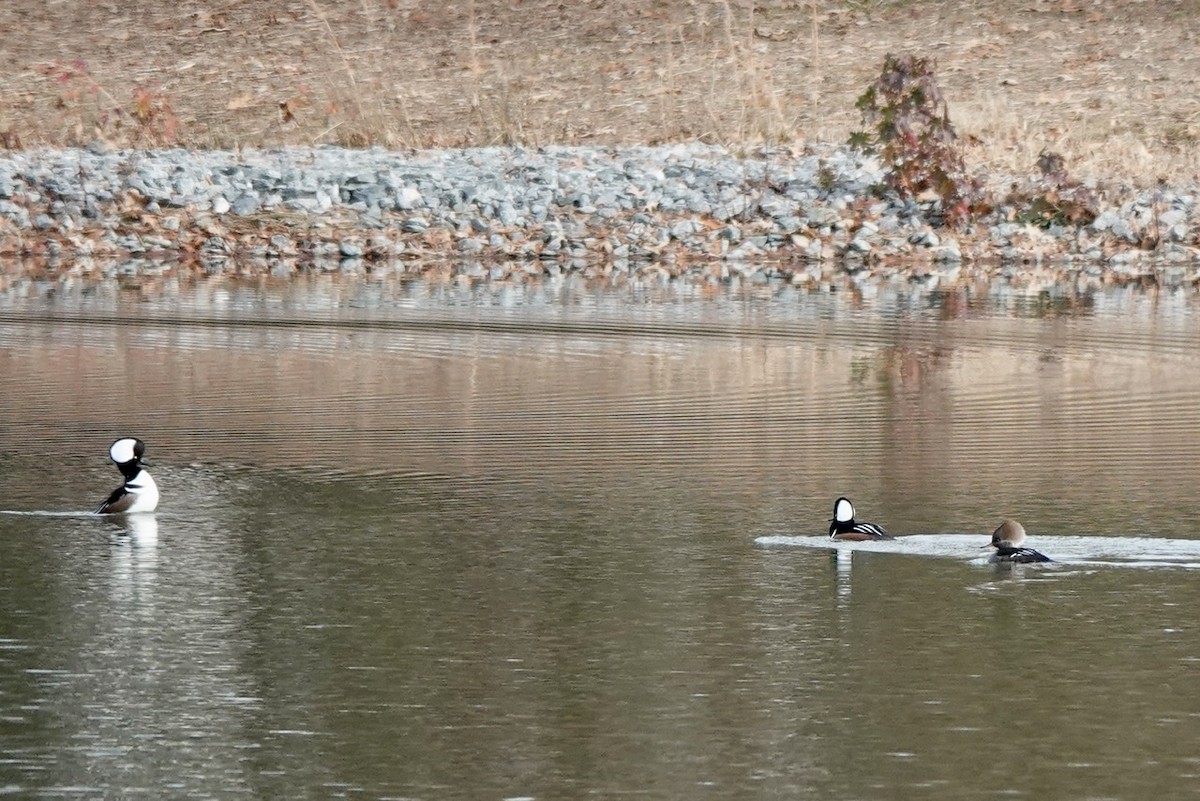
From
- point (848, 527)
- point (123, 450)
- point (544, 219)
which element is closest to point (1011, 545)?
point (848, 527)

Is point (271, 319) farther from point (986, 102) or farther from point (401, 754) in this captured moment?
point (986, 102)

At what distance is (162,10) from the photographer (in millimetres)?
45125

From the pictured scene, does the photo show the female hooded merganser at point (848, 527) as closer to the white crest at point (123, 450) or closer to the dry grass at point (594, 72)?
the white crest at point (123, 450)

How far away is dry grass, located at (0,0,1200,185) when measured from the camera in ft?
106

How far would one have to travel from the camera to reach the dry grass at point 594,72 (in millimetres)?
32344

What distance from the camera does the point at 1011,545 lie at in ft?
33.1

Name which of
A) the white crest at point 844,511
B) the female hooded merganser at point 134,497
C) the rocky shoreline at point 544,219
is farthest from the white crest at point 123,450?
the rocky shoreline at point 544,219

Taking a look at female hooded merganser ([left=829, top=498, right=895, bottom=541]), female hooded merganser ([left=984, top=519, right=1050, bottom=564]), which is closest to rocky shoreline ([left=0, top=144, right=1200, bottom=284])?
female hooded merganser ([left=829, top=498, right=895, bottom=541])

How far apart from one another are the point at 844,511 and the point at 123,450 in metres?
3.40

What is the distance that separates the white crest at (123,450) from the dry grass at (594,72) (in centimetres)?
1903

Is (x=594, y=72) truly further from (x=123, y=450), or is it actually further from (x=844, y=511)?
(x=844, y=511)

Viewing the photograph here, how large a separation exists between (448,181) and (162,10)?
1777 centimetres

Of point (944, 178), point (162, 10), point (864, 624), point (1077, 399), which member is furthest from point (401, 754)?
point (162, 10)

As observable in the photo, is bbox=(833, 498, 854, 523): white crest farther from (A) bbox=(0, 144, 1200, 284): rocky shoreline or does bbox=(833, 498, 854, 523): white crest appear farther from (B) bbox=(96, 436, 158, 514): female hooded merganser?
(A) bbox=(0, 144, 1200, 284): rocky shoreline
